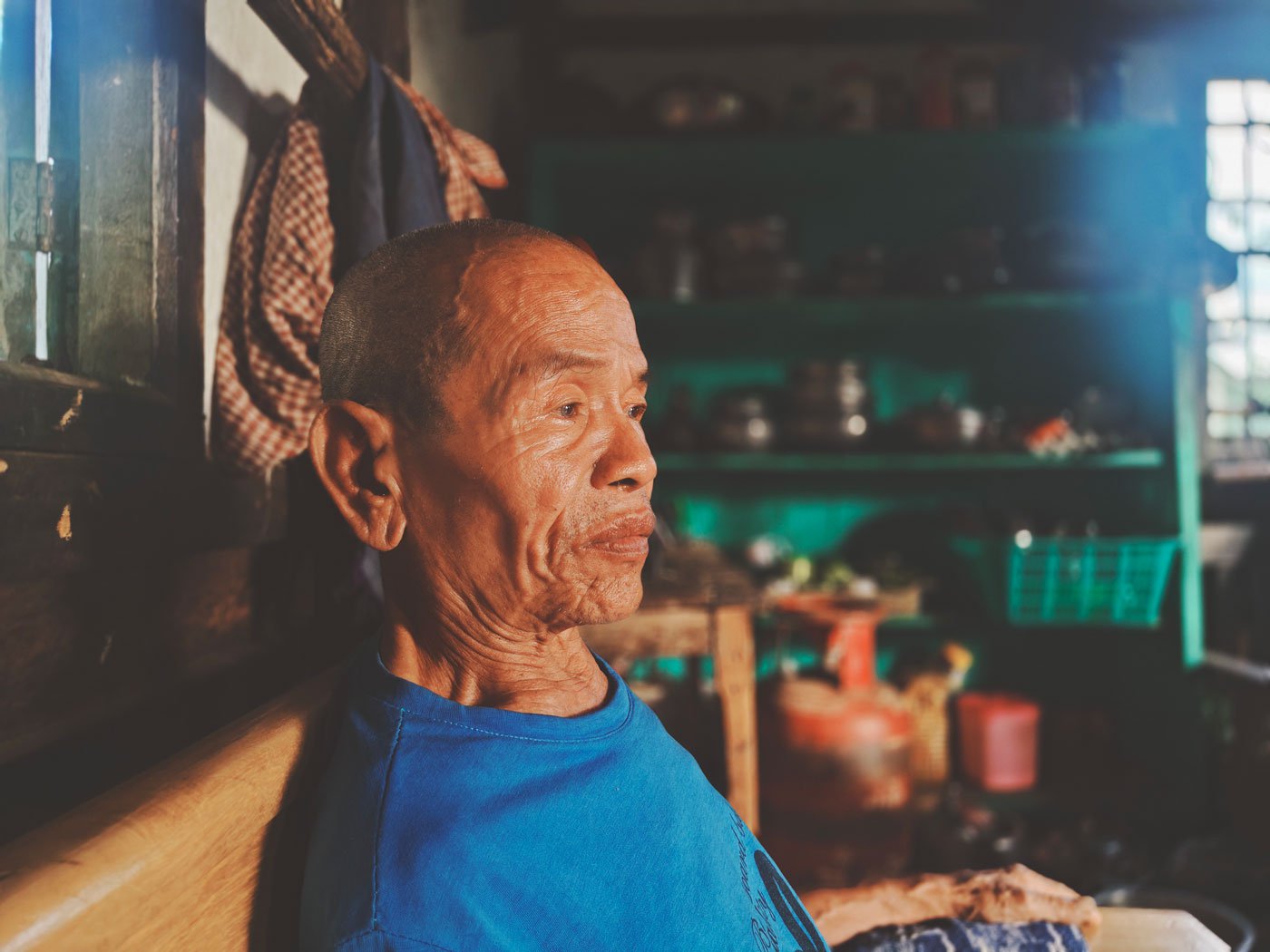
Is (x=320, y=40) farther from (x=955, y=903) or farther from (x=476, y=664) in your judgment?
(x=955, y=903)

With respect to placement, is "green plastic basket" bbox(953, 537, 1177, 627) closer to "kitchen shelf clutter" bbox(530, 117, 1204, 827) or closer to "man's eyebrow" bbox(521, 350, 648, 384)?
"kitchen shelf clutter" bbox(530, 117, 1204, 827)

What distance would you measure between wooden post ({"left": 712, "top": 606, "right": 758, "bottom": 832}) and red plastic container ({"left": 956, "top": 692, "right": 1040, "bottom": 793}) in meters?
1.67

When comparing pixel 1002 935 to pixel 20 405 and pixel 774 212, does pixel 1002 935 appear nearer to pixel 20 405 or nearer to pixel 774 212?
pixel 20 405

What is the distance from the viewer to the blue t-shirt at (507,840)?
55 centimetres

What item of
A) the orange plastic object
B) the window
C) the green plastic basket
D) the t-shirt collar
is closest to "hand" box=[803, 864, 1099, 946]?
the t-shirt collar

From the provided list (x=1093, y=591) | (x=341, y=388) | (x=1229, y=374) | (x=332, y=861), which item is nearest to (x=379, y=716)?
(x=332, y=861)

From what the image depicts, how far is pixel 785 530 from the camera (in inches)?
146

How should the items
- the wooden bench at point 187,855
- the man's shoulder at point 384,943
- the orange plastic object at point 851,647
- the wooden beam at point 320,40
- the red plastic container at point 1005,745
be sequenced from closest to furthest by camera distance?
the wooden bench at point 187,855 → the man's shoulder at point 384,943 → the wooden beam at point 320,40 → the orange plastic object at point 851,647 → the red plastic container at point 1005,745

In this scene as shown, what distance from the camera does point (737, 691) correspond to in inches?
74.7

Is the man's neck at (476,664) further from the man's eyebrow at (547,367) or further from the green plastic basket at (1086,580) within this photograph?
the green plastic basket at (1086,580)

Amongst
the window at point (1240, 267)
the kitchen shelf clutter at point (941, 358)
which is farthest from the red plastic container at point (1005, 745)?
the window at point (1240, 267)

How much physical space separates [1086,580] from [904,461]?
2.44ft

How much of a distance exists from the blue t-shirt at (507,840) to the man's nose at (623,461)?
0.19m

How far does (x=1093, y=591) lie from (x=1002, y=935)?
244cm
